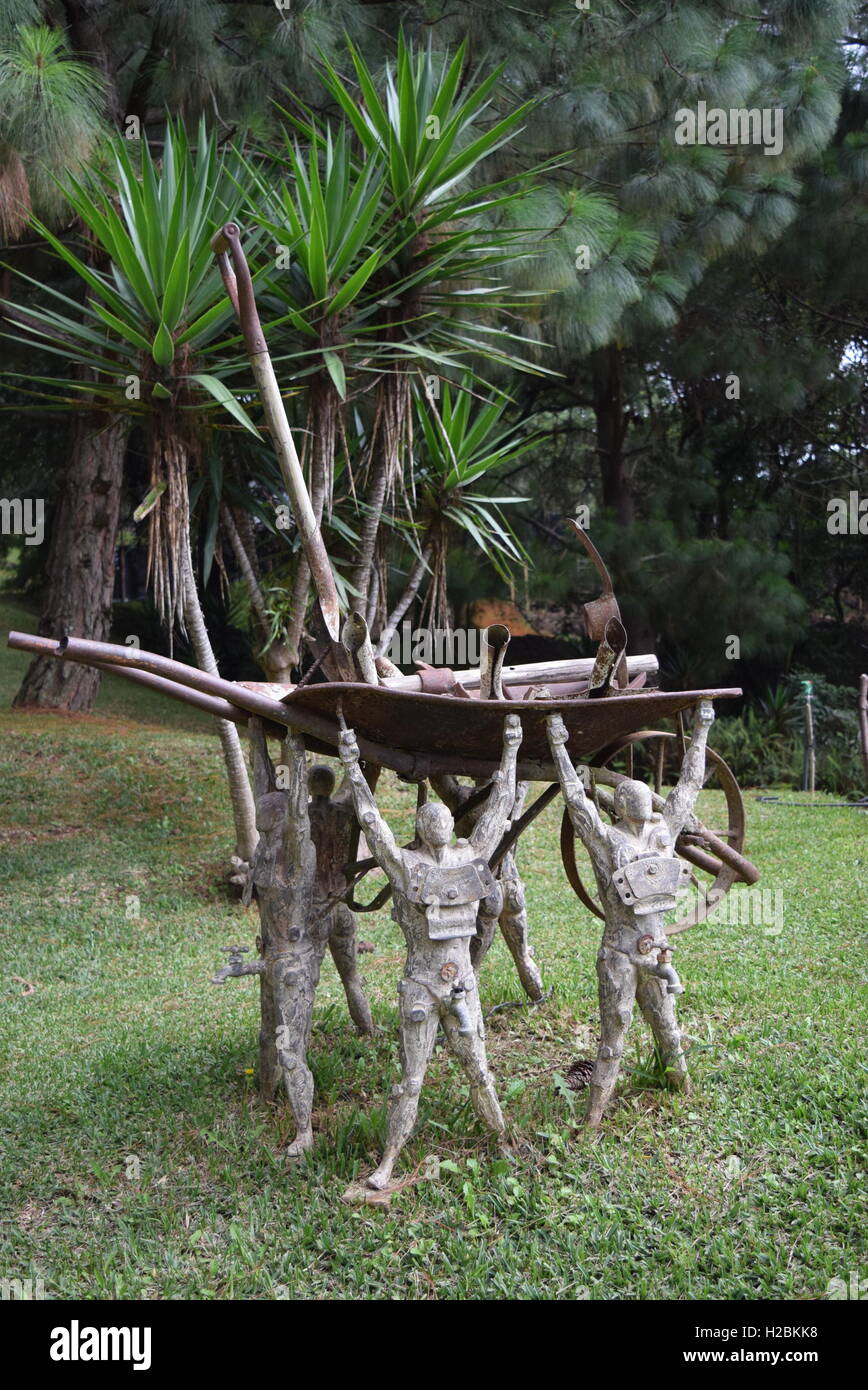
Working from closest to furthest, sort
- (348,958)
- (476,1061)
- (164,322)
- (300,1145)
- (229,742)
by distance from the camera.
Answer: (476,1061) → (300,1145) → (348,958) → (164,322) → (229,742)

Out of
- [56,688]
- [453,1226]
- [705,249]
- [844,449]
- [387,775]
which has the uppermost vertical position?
[705,249]

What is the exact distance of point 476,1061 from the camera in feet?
13.9

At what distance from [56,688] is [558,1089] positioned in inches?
330

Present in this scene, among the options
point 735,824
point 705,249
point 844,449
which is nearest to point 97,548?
point 705,249

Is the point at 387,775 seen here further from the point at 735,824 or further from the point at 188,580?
the point at 735,824

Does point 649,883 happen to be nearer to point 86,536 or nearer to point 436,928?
point 436,928

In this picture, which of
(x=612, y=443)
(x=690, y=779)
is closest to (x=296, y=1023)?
(x=690, y=779)

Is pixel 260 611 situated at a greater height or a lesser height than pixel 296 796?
greater

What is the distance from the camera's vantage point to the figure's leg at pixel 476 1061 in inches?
166

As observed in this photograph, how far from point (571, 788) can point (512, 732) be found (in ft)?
1.16

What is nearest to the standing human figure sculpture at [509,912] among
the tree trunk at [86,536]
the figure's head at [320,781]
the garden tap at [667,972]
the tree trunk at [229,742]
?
the figure's head at [320,781]

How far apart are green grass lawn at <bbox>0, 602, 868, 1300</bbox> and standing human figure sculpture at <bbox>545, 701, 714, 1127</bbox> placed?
0.35m

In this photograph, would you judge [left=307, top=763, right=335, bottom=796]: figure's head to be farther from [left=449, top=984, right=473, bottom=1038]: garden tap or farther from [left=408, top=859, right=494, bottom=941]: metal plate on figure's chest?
[left=449, top=984, right=473, bottom=1038]: garden tap

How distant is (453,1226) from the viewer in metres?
3.97
